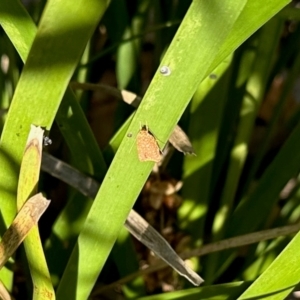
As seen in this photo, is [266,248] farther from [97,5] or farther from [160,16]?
[97,5]

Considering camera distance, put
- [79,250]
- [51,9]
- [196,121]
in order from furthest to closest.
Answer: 1. [196,121]
2. [79,250]
3. [51,9]

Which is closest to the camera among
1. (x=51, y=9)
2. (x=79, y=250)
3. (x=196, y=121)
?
(x=51, y=9)

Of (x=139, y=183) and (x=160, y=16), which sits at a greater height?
(x=160, y=16)

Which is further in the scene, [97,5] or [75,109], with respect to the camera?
[75,109]

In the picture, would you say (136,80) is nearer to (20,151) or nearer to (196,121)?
(196,121)

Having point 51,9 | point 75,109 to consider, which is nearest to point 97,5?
point 51,9

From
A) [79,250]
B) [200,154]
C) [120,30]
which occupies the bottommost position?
[79,250]

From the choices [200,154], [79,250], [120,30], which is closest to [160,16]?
[120,30]
